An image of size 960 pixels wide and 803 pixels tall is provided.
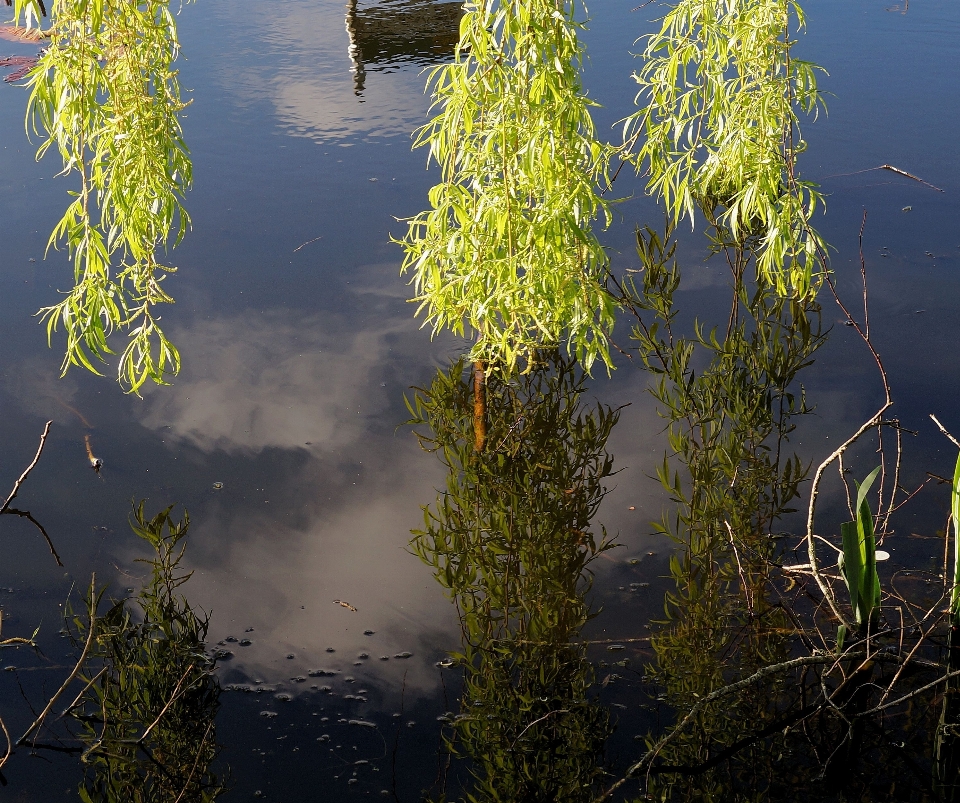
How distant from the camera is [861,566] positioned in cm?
183

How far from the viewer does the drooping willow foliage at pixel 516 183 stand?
244 centimetres

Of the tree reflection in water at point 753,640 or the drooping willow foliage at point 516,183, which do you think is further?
the drooping willow foliage at point 516,183

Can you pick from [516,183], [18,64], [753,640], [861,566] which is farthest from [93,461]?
[18,64]

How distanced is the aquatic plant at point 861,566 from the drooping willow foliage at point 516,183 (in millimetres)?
1161

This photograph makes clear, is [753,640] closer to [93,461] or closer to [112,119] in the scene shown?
[93,461]

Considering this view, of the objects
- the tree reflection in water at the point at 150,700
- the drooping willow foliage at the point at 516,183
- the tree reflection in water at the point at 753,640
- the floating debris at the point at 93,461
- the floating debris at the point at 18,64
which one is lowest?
the floating debris at the point at 93,461

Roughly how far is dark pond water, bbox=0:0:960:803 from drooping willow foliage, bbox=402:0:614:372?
36 centimetres

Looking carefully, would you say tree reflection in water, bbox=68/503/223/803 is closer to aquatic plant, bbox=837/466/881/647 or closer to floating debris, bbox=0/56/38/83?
aquatic plant, bbox=837/466/881/647

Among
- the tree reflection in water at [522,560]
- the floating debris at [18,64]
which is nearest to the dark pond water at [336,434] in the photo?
the tree reflection in water at [522,560]

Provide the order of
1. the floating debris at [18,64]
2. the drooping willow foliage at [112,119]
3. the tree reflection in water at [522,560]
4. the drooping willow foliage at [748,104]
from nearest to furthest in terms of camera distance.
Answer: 1. the tree reflection in water at [522,560]
2. the drooping willow foliage at [112,119]
3. the drooping willow foliage at [748,104]
4. the floating debris at [18,64]

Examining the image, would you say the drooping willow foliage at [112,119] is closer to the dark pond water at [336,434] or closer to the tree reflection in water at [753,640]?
the dark pond water at [336,434]

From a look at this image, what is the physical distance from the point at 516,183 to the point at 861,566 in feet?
4.44

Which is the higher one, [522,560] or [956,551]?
[956,551]

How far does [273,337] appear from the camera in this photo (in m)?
3.41
